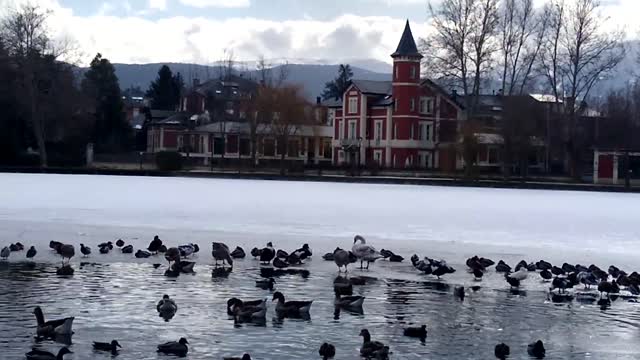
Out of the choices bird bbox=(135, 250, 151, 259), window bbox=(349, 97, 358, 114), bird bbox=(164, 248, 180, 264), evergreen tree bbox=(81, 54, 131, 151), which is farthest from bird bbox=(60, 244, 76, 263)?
window bbox=(349, 97, 358, 114)

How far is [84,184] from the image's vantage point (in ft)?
171

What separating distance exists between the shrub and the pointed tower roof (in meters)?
25.4

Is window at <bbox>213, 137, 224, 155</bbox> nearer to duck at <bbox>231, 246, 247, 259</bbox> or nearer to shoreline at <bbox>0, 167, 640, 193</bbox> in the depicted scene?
shoreline at <bbox>0, 167, 640, 193</bbox>

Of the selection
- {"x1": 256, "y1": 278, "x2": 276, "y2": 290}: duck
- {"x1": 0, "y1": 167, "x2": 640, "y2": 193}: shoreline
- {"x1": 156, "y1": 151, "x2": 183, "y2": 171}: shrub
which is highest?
{"x1": 156, "y1": 151, "x2": 183, "y2": 171}: shrub

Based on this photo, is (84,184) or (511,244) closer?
(511,244)

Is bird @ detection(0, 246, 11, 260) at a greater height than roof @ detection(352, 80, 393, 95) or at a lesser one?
lesser

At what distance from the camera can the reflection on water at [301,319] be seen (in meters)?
12.7

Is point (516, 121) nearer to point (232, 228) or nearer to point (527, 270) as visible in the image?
point (232, 228)

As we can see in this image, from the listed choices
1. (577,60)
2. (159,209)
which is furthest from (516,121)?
(159,209)

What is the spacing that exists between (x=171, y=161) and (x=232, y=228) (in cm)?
4686

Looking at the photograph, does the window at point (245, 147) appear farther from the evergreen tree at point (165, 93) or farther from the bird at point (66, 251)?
the bird at point (66, 251)

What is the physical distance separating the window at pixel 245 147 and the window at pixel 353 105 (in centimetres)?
1147

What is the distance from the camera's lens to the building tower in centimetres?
9000

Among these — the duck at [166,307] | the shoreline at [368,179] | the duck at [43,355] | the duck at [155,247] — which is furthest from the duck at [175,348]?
the shoreline at [368,179]
